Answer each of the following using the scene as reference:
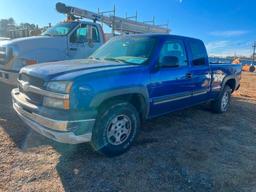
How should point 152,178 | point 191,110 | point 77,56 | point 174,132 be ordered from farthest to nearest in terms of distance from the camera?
point 77,56, point 191,110, point 174,132, point 152,178

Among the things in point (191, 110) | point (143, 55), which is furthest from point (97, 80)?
point (191, 110)

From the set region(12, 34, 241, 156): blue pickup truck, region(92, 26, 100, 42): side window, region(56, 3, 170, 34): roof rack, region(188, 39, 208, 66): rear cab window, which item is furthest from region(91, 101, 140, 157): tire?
region(56, 3, 170, 34): roof rack

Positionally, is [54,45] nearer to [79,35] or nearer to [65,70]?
[79,35]

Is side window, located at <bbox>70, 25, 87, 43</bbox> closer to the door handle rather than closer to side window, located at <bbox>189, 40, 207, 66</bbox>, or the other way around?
side window, located at <bbox>189, 40, 207, 66</bbox>

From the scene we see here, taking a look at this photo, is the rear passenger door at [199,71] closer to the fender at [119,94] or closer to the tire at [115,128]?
the fender at [119,94]

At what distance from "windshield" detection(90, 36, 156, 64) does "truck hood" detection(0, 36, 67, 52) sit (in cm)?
239

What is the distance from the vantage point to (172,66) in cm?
446

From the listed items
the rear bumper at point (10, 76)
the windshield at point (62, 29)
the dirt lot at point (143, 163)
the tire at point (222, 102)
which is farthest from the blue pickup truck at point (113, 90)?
the windshield at point (62, 29)

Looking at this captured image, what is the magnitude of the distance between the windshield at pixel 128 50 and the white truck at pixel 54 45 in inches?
92.8

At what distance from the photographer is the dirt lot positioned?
3.14 m

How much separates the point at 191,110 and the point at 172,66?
2745mm

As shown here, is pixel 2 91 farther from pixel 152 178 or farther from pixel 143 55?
pixel 152 178

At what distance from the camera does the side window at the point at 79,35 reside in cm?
737

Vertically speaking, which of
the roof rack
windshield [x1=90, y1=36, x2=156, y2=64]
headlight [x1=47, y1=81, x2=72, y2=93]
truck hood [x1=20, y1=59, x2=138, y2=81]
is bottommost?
headlight [x1=47, y1=81, x2=72, y2=93]
